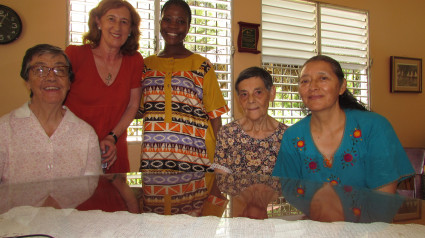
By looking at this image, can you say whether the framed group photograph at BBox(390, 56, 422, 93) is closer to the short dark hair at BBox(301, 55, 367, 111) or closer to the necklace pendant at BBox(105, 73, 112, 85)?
the short dark hair at BBox(301, 55, 367, 111)

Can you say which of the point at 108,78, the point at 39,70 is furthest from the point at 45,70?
the point at 108,78

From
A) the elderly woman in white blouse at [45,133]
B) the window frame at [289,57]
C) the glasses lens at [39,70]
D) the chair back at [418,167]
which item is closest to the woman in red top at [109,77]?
the elderly woman in white blouse at [45,133]

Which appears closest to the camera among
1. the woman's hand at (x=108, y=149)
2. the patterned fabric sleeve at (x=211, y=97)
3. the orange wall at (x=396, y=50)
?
the woman's hand at (x=108, y=149)

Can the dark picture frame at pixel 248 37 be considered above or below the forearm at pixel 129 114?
above

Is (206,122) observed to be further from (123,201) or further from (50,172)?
(123,201)

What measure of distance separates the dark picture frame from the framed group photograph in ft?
8.14

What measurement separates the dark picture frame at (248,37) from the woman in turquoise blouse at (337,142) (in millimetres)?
2306

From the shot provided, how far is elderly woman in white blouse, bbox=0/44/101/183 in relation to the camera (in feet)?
4.52

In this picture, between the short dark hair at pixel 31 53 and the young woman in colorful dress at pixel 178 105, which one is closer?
the short dark hair at pixel 31 53

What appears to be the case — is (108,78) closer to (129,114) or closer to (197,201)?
(129,114)

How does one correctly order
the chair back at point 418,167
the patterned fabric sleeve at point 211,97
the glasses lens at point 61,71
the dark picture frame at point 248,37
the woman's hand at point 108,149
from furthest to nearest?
the dark picture frame at point 248,37 → the chair back at point 418,167 → the patterned fabric sleeve at point 211,97 → the woman's hand at point 108,149 → the glasses lens at point 61,71

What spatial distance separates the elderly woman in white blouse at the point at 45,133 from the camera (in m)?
1.38

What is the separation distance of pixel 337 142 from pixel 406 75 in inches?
171

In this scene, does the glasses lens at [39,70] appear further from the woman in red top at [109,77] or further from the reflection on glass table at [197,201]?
the reflection on glass table at [197,201]
